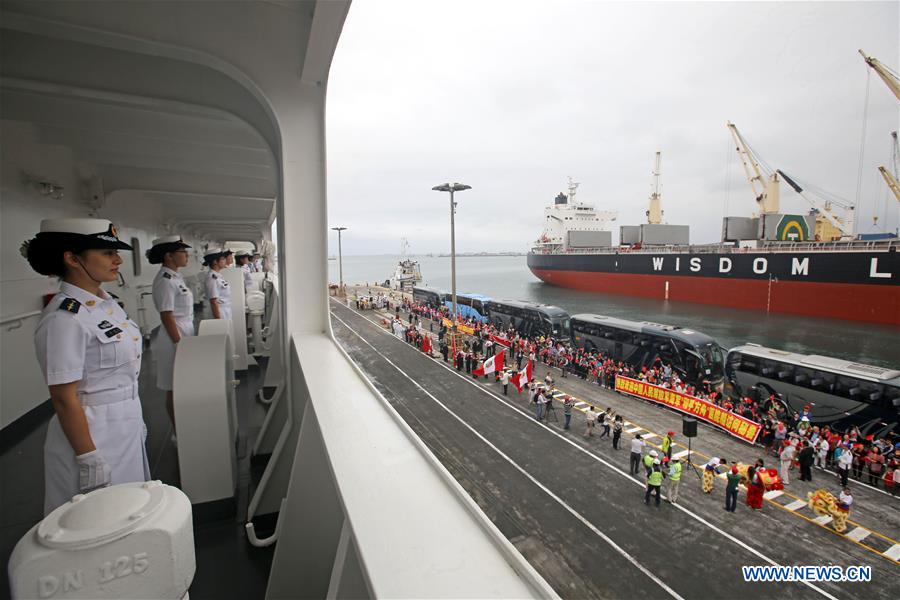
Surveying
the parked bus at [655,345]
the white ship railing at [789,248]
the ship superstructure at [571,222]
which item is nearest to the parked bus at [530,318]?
the parked bus at [655,345]

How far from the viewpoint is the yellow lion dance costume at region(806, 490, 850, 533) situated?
275 inches

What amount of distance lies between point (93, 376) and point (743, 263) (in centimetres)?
3611

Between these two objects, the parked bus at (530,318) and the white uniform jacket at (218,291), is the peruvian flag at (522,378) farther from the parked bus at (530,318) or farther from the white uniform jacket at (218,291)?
the white uniform jacket at (218,291)

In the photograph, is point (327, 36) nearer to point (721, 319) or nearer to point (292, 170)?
point (292, 170)

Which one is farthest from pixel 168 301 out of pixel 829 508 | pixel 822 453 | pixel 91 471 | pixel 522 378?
pixel 822 453

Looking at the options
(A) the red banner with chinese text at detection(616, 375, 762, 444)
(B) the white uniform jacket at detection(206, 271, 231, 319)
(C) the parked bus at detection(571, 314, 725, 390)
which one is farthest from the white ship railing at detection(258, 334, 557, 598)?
(C) the parked bus at detection(571, 314, 725, 390)

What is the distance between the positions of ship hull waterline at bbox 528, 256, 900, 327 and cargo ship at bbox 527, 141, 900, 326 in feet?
0.18

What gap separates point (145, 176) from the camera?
7844mm

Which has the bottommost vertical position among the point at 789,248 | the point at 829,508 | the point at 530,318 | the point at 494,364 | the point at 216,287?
the point at 829,508

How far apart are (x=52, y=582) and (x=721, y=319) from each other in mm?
34777

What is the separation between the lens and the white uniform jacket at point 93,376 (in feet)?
6.59

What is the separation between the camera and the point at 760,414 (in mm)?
11680

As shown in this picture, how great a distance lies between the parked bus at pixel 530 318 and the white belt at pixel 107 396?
18229 mm

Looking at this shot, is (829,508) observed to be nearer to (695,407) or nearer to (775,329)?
(695,407)
